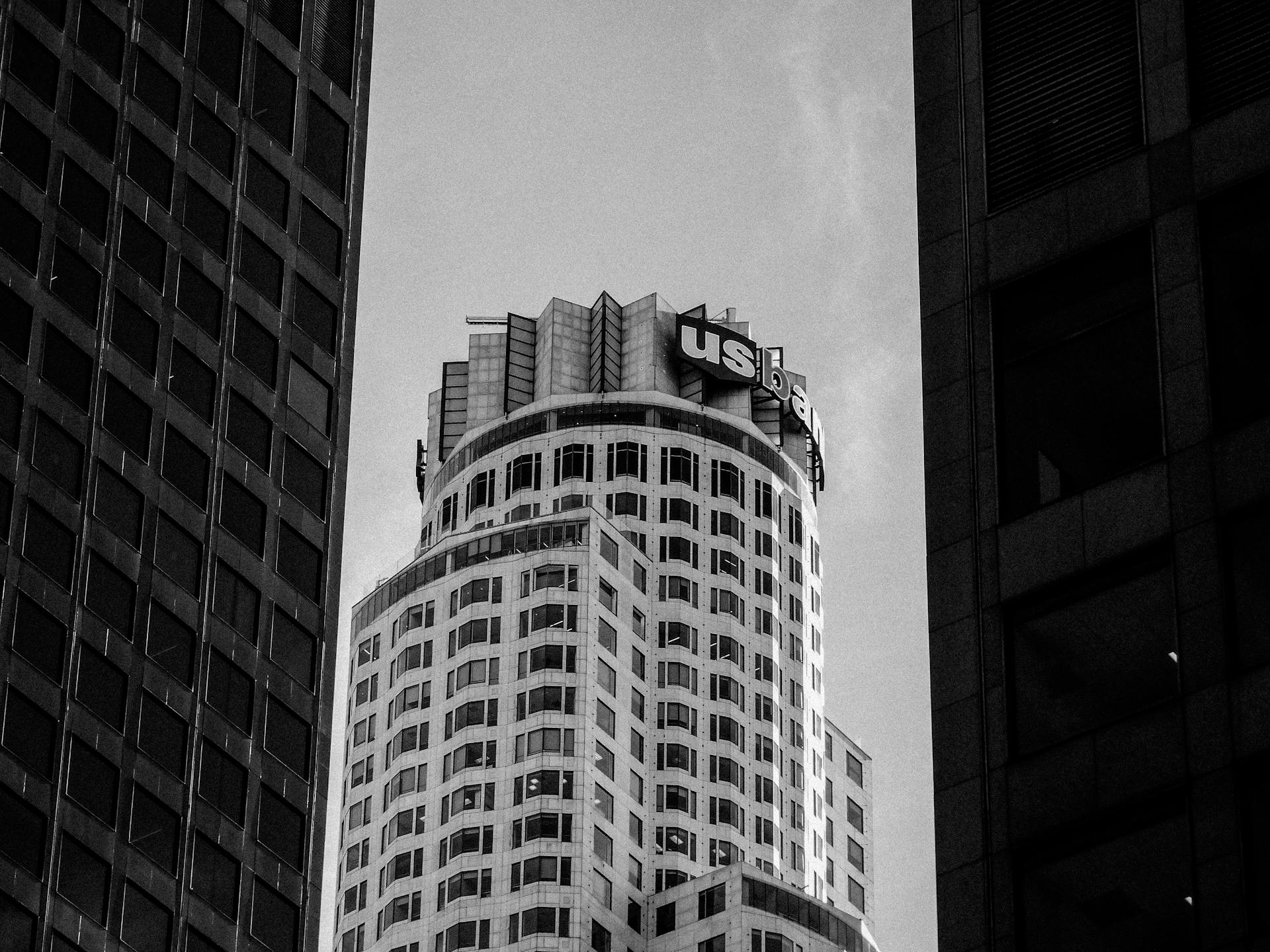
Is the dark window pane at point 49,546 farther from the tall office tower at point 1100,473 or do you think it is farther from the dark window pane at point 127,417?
the tall office tower at point 1100,473

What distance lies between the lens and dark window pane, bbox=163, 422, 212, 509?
83.4 m

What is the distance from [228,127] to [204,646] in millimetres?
19439

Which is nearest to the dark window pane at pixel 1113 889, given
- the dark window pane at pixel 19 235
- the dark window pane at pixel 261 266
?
the dark window pane at pixel 19 235

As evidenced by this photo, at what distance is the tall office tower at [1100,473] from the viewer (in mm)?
36688

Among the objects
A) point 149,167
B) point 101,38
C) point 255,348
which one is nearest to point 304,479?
point 255,348

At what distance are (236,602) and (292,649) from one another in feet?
9.29

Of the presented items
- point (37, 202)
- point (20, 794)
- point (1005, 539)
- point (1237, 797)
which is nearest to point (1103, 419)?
point (1005, 539)

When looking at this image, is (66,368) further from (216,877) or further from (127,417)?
(216,877)

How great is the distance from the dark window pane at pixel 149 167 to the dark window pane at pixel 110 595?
14.0 metres

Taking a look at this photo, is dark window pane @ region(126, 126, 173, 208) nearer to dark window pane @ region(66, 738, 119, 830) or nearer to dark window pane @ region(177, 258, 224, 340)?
dark window pane @ region(177, 258, 224, 340)

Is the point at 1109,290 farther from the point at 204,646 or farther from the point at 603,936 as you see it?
the point at 603,936

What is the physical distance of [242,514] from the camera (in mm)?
85812

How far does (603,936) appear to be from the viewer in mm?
194000

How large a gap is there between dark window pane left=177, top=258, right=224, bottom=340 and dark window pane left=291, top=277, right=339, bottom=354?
163 inches
